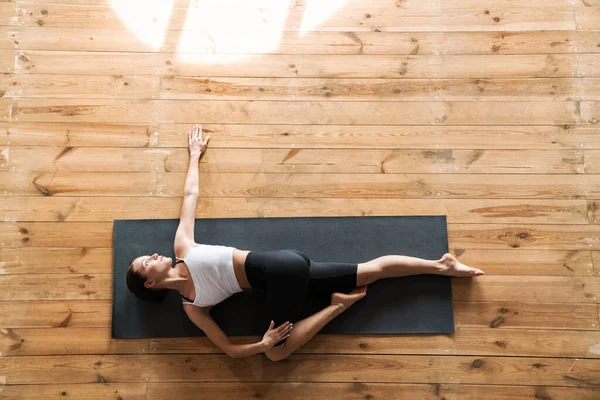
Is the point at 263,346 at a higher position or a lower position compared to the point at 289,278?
lower

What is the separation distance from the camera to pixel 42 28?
2877 mm

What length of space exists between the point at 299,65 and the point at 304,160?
558mm

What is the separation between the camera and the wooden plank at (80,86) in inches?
111

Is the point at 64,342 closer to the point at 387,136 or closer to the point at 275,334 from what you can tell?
the point at 275,334

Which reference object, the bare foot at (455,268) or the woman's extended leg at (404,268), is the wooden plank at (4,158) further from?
the bare foot at (455,268)

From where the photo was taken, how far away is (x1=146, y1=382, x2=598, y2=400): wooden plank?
2.51 metres

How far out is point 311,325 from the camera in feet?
Result: 8.02

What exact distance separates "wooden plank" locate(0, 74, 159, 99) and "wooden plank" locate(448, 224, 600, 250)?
185 centimetres

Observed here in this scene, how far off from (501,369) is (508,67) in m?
1.65

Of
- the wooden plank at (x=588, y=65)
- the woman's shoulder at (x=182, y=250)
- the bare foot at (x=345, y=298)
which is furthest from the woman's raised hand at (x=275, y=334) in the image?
the wooden plank at (x=588, y=65)

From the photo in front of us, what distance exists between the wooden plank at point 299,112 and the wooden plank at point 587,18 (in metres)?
0.46

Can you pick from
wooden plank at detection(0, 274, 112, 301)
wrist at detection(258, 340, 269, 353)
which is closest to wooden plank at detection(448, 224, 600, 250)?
wrist at detection(258, 340, 269, 353)

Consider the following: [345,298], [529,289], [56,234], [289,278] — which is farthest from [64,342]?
[529,289]

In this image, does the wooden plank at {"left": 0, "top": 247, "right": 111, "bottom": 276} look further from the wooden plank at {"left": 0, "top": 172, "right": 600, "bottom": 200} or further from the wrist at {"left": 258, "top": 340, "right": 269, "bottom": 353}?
the wrist at {"left": 258, "top": 340, "right": 269, "bottom": 353}
